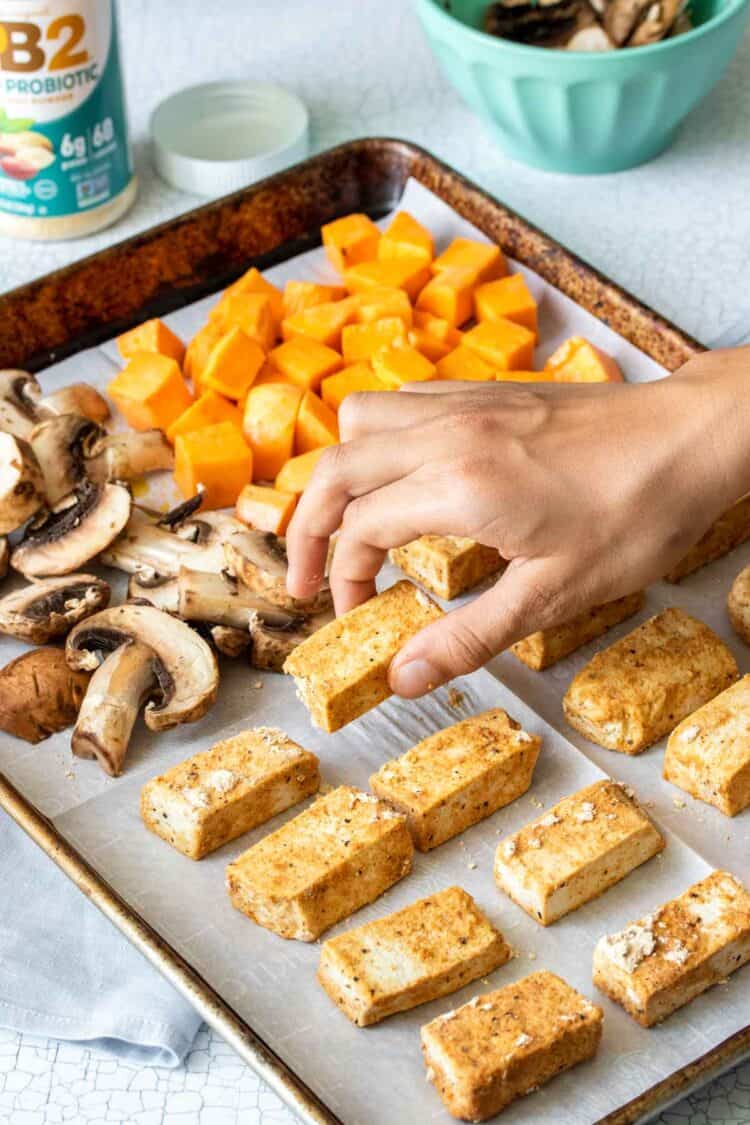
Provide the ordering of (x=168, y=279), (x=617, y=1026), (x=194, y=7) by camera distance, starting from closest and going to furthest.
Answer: (x=617, y=1026), (x=168, y=279), (x=194, y=7)

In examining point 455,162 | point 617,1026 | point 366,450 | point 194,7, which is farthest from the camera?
point 194,7

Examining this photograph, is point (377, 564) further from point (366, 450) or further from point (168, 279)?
point (168, 279)

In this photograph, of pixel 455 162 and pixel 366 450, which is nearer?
pixel 366 450

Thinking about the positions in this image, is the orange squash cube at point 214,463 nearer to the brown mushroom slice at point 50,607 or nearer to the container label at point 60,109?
the brown mushroom slice at point 50,607

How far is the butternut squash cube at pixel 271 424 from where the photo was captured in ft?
9.29

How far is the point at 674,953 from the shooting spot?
6.53 feet

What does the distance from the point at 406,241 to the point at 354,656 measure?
3.57 feet

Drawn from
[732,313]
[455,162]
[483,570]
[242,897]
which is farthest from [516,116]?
[242,897]

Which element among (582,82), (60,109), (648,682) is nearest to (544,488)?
(648,682)

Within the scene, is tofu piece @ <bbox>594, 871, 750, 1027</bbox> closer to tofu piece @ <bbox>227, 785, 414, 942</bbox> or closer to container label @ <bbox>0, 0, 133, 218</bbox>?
tofu piece @ <bbox>227, 785, 414, 942</bbox>

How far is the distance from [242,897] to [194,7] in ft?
9.11

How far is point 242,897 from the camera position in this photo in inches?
83.0

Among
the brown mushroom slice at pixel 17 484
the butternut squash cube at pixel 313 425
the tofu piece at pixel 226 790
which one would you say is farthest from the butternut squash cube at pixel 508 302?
the tofu piece at pixel 226 790

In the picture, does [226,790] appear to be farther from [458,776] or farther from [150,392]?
[150,392]
